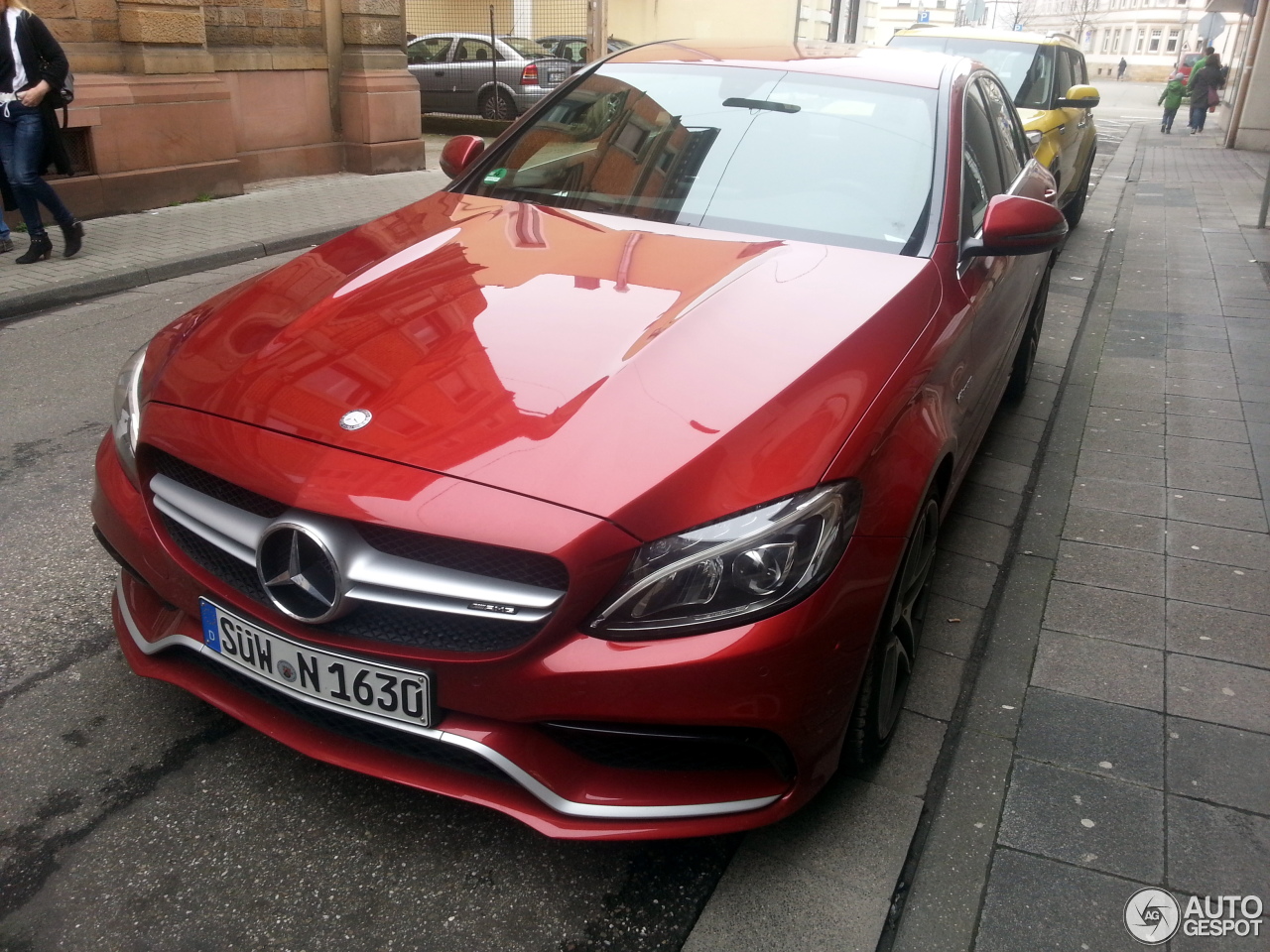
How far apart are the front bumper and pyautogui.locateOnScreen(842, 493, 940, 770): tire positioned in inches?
6.7

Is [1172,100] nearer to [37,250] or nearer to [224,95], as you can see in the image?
[224,95]

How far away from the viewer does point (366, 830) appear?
2.35 m

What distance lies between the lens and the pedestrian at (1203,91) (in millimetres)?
26422

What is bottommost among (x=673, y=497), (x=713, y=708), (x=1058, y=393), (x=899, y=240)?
(x=1058, y=393)

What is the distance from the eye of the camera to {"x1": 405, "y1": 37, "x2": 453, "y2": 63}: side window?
18.4 metres

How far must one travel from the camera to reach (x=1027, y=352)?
17.5 ft

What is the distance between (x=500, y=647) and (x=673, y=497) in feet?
1.32

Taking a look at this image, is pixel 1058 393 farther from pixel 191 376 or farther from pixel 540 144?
pixel 191 376

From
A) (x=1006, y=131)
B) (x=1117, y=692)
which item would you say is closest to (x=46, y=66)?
(x=1006, y=131)

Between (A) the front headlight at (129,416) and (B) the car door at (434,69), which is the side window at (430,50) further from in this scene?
(A) the front headlight at (129,416)

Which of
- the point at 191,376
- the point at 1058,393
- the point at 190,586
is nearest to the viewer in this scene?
the point at 190,586

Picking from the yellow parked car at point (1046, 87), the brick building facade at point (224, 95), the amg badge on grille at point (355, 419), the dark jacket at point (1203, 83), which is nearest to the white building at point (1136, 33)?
the dark jacket at point (1203, 83)

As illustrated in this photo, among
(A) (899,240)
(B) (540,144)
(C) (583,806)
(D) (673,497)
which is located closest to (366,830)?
(C) (583,806)

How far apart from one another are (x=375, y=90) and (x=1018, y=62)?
660cm
